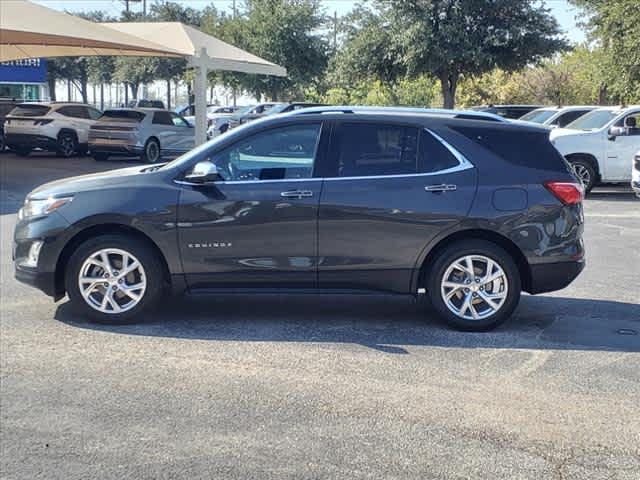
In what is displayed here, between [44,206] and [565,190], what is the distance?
4.30 meters

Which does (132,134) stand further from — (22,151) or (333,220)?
(333,220)

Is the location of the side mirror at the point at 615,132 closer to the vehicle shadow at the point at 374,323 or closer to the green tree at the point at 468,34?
the vehicle shadow at the point at 374,323

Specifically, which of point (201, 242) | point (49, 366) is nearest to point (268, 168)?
point (201, 242)

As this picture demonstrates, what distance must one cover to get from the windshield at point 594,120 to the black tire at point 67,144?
15341 mm

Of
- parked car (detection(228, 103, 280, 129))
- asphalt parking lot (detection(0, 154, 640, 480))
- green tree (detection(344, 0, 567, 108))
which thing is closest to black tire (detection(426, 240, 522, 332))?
asphalt parking lot (detection(0, 154, 640, 480))

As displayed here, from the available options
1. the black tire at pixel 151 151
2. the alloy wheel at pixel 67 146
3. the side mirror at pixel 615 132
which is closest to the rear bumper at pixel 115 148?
the black tire at pixel 151 151

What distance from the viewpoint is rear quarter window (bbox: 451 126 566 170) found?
628 cm

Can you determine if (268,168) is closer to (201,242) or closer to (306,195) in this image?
(306,195)

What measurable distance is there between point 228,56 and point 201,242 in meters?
19.5

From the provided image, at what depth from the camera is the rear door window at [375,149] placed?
6.25 meters

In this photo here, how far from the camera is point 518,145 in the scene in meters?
6.31

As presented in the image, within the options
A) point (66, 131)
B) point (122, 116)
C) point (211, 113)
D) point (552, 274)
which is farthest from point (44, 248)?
point (211, 113)

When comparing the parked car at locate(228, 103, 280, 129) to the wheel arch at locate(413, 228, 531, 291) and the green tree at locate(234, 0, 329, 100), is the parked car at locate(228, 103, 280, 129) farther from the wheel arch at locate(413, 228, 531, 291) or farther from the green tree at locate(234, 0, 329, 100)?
the wheel arch at locate(413, 228, 531, 291)

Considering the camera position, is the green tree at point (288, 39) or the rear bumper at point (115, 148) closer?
the rear bumper at point (115, 148)
